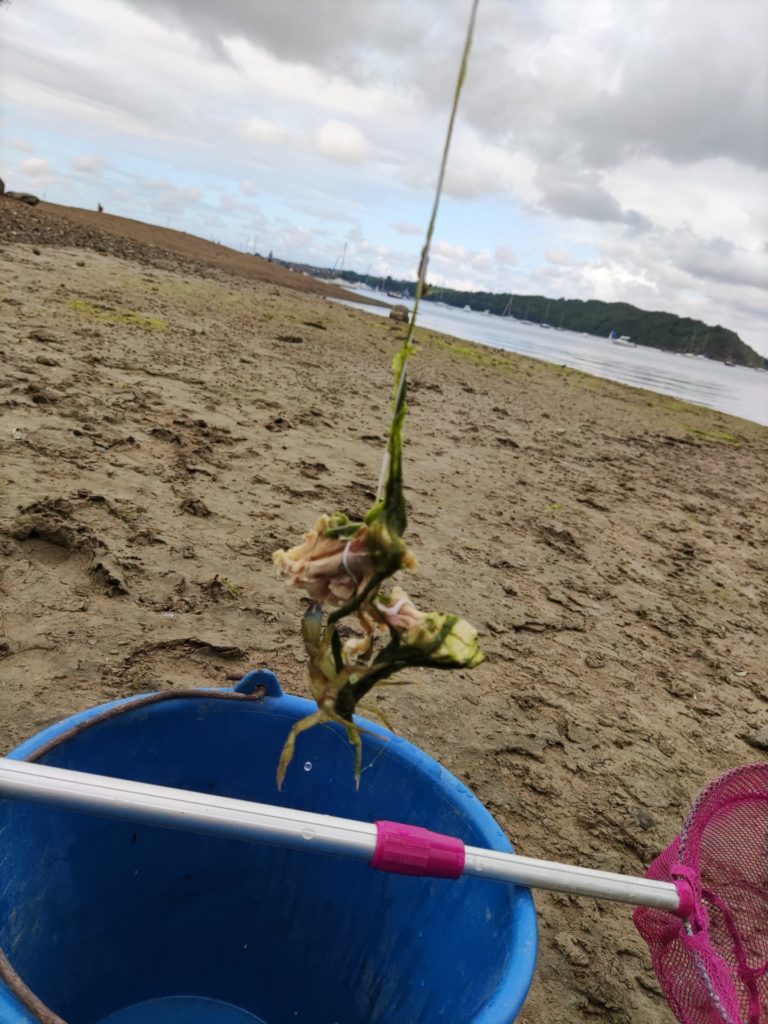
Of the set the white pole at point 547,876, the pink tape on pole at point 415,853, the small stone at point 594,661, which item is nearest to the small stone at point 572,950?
the white pole at point 547,876

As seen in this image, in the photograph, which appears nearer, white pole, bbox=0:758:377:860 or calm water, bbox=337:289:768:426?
white pole, bbox=0:758:377:860

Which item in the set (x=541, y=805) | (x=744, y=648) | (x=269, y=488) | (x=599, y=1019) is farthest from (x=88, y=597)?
(x=744, y=648)

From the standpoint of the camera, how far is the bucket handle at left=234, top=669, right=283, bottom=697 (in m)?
1.49

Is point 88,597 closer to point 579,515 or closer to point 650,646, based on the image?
point 650,646

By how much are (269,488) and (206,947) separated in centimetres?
232

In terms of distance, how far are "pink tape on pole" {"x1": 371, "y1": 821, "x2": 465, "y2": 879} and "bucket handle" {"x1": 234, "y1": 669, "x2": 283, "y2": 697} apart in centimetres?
46

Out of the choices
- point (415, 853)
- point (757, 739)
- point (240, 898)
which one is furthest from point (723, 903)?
point (757, 739)

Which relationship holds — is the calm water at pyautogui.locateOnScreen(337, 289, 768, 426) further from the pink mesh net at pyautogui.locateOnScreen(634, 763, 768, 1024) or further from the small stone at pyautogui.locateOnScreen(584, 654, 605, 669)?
the pink mesh net at pyautogui.locateOnScreen(634, 763, 768, 1024)

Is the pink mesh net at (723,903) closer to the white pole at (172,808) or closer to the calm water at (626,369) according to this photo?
Answer: the white pole at (172,808)

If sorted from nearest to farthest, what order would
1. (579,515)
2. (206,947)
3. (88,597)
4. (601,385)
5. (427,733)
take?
(206,947)
(427,733)
(88,597)
(579,515)
(601,385)

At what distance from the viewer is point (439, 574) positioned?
3.38 meters

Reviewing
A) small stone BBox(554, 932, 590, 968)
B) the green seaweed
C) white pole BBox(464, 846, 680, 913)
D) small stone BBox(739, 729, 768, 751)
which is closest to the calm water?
the green seaweed

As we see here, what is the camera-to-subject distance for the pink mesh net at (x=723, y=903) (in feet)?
4.57

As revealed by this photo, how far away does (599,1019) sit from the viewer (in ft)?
5.34
